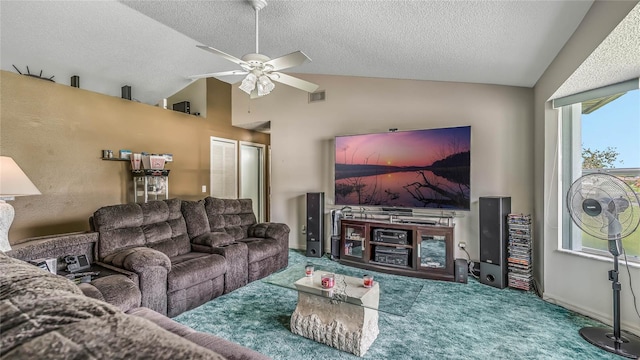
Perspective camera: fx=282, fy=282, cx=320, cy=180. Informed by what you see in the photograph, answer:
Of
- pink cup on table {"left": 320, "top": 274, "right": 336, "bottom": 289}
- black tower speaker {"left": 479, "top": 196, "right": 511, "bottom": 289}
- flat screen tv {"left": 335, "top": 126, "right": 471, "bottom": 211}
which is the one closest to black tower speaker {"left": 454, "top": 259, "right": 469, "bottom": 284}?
black tower speaker {"left": 479, "top": 196, "right": 511, "bottom": 289}

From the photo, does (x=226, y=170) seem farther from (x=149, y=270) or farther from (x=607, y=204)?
(x=607, y=204)

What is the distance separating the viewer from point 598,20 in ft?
5.95

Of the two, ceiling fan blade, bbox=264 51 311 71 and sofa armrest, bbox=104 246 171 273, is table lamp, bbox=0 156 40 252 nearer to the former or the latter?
sofa armrest, bbox=104 246 171 273

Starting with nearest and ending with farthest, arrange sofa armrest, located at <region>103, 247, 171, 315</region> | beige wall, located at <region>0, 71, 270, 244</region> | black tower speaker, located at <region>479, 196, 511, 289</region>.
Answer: sofa armrest, located at <region>103, 247, 171, 315</region> → beige wall, located at <region>0, 71, 270, 244</region> → black tower speaker, located at <region>479, 196, 511, 289</region>

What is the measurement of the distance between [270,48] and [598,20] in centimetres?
316

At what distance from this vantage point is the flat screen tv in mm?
3562

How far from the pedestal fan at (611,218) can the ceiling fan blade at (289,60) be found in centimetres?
237

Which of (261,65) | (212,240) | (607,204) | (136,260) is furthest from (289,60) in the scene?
(607,204)

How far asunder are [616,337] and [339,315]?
2.09 meters

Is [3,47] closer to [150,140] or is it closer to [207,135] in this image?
[150,140]

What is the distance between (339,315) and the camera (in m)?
2.10

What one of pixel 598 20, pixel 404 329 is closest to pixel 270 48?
pixel 598 20

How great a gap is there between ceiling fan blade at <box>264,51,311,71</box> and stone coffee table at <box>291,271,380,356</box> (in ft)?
5.87

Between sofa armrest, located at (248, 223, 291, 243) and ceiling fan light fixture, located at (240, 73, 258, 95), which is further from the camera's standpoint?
sofa armrest, located at (248, 223, 291, 243)
